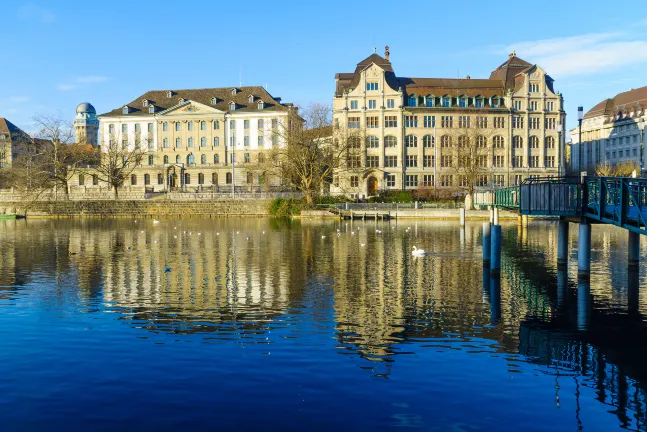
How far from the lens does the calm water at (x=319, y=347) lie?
13.8m

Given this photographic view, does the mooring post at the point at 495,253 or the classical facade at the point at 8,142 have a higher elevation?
the classical facade at the point at 8,142

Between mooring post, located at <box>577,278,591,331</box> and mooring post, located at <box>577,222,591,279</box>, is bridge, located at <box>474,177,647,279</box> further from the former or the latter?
mooring post, located at <box>577,278,591,331</box>

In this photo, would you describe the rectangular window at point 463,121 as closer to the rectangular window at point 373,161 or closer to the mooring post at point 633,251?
the rectangular window at point 373,161

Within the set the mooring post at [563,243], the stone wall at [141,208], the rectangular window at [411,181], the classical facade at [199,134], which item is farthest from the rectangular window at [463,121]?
the mooring post at [563,243]

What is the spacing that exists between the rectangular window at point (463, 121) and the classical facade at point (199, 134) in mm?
→ 32747

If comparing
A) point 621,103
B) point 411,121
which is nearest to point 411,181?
point 411,121

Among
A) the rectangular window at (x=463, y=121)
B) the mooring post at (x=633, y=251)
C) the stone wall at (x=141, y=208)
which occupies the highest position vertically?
the rectangular window at (x=463, y=121)

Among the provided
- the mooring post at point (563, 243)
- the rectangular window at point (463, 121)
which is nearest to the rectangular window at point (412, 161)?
the rectangular window at point (463, 121)

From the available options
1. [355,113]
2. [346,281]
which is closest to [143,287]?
[346,281]

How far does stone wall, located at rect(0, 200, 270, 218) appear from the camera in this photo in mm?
97750

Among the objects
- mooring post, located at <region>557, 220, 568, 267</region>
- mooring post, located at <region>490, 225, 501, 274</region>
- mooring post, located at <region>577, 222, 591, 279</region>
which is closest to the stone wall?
mooring post, located at <region>557, 220, 568, 267</region>

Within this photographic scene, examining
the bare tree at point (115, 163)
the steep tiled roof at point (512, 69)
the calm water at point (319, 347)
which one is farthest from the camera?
the steep tiled roof at point (512, 69)

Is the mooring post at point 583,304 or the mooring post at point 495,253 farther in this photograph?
the mooring post at point 495,253

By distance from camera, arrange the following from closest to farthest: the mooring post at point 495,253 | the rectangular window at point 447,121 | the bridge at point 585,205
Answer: the bridge at point 585,205 < the mooring post at point 495,253 < the rectangular window at point 447,121
